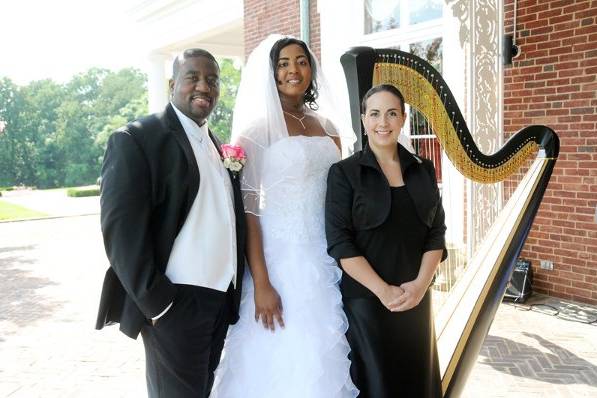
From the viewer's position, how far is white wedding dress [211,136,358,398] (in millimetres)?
2139

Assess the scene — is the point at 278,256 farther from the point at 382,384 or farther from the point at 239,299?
the point at 382,384

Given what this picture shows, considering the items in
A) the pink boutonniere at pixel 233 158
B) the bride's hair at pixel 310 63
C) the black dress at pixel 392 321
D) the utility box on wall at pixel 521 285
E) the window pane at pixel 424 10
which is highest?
the window pane at pixel 424 10

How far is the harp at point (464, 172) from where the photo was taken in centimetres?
220

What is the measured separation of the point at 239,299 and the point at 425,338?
0.77 metres

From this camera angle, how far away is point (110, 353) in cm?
440

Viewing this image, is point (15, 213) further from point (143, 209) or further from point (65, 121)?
point (65, 121)

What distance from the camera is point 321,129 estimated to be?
94.7 inches

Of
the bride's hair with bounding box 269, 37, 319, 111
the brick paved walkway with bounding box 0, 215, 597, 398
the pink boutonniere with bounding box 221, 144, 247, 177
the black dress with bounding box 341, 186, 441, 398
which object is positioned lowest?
the brick paved walkway with bounding box 0, 215, 597, 398

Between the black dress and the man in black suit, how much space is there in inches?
19.8

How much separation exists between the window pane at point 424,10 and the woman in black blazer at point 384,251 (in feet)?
16.5

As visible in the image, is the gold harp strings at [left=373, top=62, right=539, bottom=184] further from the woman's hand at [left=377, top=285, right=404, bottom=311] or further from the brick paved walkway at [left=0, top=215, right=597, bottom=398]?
the brick paved walkway at [left=0, top=215, right=597, bottom=398]

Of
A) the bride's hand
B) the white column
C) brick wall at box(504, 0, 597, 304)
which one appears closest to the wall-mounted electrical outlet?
brick wall at box(504, 0, 597, 304)

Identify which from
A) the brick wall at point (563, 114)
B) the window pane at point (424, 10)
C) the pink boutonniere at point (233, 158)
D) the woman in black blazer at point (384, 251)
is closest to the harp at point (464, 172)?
the woman in black blazer at point (384, 251)

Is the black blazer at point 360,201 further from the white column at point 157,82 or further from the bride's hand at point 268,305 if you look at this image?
the white column at point 157,82
